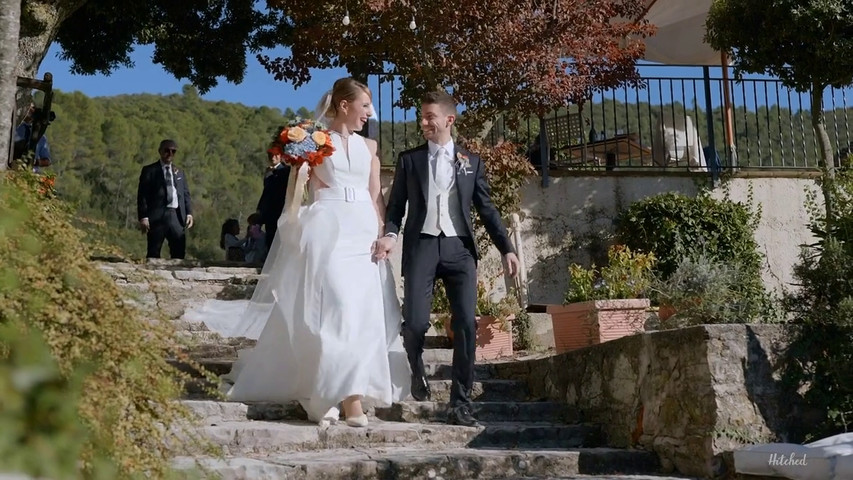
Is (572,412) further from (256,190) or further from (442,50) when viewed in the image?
(256,190)

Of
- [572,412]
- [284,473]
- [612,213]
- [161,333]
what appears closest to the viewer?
[161,333]

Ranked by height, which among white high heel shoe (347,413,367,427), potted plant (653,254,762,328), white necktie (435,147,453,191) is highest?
white necktie (435,147,453,191)

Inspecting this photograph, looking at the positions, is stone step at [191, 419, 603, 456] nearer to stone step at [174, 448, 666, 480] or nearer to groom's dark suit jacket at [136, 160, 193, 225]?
stone step at [174, 448, 666, 480]

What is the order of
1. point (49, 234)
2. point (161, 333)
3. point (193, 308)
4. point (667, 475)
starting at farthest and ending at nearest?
point (193, 308) < point (667, 475) < point (161, 333) < point (49, 234)

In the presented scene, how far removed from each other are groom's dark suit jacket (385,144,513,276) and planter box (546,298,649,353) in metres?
1.43

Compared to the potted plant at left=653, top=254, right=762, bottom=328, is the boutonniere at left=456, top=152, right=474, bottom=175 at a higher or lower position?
higher

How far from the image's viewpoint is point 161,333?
2.92m

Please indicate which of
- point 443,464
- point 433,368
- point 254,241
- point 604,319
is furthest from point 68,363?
point 254,241

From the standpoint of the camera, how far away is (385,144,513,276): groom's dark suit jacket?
231 inches

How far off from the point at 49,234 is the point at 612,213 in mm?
8736

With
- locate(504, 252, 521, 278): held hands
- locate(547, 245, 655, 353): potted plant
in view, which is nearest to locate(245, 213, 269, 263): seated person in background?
locate(547, 245, 655, 353): potted plant

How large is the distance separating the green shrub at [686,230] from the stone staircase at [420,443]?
3.88 meters

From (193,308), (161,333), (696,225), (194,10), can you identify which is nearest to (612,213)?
(696,225)

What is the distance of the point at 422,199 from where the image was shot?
19.3 ft
